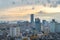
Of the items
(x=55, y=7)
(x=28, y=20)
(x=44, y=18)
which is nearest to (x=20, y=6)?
(x=28, y=20)

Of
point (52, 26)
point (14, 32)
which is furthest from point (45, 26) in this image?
point (14, 32)

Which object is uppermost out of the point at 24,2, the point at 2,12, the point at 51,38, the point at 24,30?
the point at 24,2

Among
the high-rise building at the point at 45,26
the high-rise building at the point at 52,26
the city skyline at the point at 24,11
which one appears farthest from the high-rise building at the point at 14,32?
the high-rise building at the point at 52,26

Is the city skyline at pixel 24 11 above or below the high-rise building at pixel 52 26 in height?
above

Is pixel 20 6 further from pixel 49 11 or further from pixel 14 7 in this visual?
pixel 49 11

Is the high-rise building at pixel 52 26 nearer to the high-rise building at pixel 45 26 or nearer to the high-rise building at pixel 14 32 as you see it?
the high-rise building at pixel 45 26

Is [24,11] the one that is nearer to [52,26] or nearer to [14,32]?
[14,32]

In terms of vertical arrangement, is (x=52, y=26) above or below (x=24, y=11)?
below

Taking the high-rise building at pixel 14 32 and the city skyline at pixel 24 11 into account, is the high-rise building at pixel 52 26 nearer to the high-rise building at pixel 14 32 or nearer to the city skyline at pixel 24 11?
the city skyline at pixel 24 11

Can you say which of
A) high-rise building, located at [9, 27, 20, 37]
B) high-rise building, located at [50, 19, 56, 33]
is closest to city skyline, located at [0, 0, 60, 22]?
high-rise building, located at [50, 19, 56, 33]

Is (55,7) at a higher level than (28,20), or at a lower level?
higher

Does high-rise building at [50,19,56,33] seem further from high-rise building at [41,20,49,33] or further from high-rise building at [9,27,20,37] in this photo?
high-rise building at [9,27,20,37]
